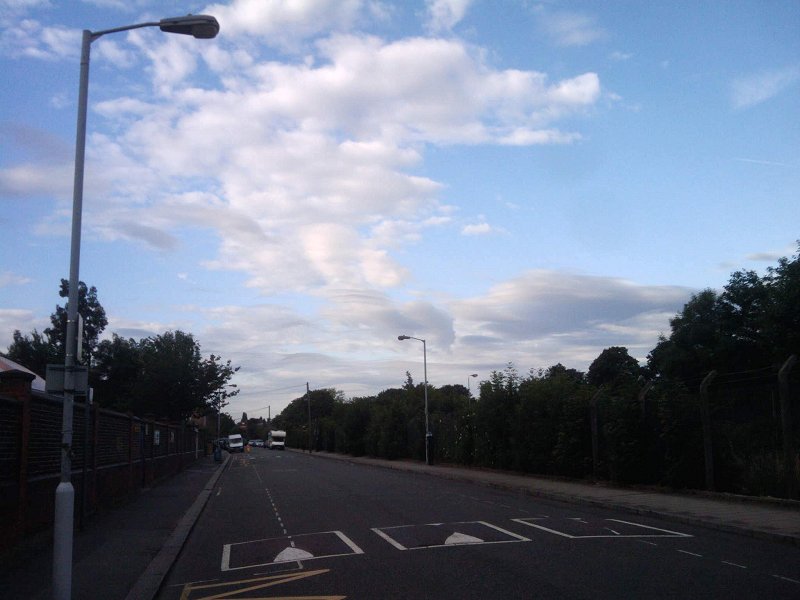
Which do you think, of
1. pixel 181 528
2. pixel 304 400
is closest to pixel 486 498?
pixel 181 528

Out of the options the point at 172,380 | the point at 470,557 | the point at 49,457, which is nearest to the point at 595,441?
the point at 470,557

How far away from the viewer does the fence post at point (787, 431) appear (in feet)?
55.9

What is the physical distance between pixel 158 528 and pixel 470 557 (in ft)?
26.8

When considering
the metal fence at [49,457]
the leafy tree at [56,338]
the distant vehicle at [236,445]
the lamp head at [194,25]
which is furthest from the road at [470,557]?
the distant vehicle at [236,445]

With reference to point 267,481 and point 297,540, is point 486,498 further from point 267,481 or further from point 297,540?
point 267,481

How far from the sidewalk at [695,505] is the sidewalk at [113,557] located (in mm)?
9714

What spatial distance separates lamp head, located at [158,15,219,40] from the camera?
9930mm

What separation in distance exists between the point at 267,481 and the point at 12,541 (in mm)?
21347

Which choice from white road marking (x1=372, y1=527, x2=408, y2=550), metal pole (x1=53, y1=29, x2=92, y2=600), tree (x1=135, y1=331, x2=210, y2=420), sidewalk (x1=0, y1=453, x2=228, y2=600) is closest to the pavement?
sidewalk (x1=0, y1=453, x2=228, y2=600)

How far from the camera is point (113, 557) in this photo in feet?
41.1

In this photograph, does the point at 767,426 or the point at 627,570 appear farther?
the point at 767,426

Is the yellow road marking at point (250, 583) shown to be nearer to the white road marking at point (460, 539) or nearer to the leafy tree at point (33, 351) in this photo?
the white road marking at point (460, 539)

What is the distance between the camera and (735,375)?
67.5 ft

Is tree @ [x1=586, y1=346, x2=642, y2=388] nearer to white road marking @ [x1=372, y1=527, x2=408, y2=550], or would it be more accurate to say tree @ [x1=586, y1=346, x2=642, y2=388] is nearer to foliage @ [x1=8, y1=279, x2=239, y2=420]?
foliage @ [x1=8, y1=279, x2=239, y2=420]
